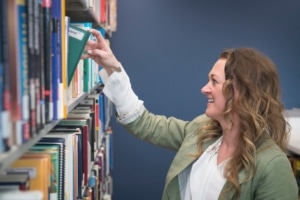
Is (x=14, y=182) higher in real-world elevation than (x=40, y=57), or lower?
lower

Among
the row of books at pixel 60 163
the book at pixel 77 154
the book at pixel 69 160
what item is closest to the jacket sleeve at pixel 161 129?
the row of books at pixel 60 163

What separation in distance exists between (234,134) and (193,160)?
0.21m

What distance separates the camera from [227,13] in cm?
323

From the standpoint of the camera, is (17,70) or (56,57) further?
(56,57)

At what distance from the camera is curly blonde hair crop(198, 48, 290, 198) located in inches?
59.9

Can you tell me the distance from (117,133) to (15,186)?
2.58 metres

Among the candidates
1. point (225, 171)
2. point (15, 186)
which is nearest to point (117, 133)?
point (225, 171)

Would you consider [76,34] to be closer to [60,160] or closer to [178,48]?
[60,160]

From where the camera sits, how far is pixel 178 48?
10.7 feet

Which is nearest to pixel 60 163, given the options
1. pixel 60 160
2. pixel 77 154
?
pixel 60 160

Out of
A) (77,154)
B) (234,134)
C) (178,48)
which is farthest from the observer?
(178,48)

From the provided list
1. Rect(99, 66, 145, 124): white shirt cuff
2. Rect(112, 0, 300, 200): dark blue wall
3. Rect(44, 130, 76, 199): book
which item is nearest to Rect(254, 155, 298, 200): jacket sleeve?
Rect(99, 66, 145, 124): white shirt cuff

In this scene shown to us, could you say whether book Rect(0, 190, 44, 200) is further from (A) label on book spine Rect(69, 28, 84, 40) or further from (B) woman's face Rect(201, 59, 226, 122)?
(B) woman's face Rect(201, 59, 226, 122)

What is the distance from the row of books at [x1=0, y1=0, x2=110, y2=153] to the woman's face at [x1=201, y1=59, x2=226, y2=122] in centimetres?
83
